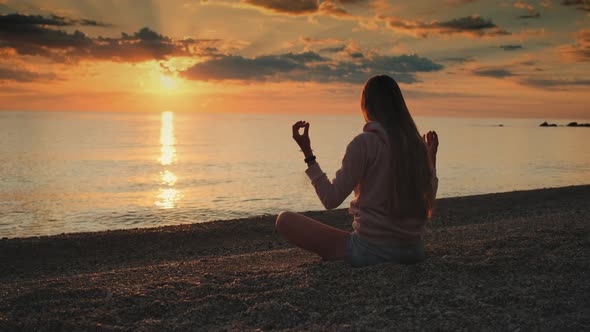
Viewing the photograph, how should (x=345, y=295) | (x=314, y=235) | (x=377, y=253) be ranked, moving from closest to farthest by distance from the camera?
1. (x=345, y=295)
2. (x=377, y=253)
3. (x=314, y=235)

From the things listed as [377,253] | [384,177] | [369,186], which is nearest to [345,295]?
[377,253]

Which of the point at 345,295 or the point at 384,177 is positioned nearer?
the point at 345,295

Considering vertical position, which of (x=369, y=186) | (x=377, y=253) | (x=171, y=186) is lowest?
(x=171, y=186)

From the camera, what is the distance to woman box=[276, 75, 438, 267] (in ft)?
14.1

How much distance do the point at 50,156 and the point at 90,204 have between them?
86.6 ft

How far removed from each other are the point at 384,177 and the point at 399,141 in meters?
0.36

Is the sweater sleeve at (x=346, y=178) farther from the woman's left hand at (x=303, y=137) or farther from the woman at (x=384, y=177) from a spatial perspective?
the woman's left hand at (x=303, y=137)

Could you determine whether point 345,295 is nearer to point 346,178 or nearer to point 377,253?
point 377,253

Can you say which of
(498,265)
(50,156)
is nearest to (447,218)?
(498,265)

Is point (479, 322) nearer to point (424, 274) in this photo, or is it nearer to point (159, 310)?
point (424, 274)

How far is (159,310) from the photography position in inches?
165

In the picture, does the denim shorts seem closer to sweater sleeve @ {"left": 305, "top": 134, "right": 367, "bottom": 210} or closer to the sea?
sweater sleeve @ {"left": 305, "top": 134, "right": 367, "bottom": 210}

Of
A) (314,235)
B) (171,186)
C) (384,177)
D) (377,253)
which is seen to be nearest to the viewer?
(384,177)

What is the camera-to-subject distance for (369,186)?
448 cm
